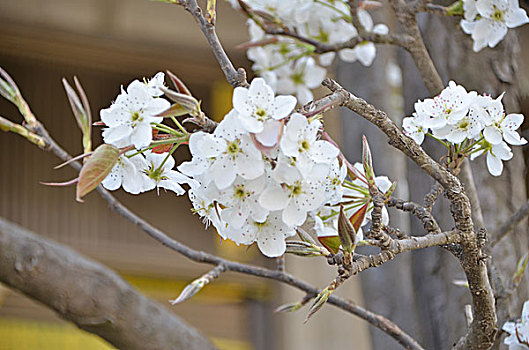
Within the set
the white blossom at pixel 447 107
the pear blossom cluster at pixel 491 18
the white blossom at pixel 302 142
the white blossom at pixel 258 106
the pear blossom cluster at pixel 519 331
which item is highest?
the pear blossom cluster at pixel 491 18

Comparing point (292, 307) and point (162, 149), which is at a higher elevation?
point (162, 149)

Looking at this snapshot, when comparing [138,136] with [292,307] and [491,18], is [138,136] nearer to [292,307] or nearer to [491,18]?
Answer: [292,307]

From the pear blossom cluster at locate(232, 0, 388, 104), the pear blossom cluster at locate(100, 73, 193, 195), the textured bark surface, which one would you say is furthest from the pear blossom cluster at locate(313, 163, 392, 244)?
the pear blossom cluster at locate(232, 0, 388, 104)

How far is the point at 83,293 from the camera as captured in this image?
0.91 meters

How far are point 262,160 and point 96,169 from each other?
0.13m

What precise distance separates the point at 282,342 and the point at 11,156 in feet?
4.16

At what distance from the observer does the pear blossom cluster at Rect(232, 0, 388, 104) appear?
3.81 ft

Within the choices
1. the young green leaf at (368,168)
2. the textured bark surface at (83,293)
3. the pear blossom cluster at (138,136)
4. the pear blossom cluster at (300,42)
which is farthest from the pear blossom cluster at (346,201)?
the pear blossom cluster at (300,42)

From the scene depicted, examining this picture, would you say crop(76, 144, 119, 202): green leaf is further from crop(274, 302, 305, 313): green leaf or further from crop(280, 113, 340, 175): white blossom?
crop(274, 302, 305, 313): green leaf

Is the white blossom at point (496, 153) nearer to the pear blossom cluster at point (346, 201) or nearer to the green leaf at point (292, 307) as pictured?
the pear blossom cluster at point (346, 201)

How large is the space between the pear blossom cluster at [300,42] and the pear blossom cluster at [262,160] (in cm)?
59

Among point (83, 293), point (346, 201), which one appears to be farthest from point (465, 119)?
point (83, 293)

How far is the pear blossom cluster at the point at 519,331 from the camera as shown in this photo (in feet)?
2.52

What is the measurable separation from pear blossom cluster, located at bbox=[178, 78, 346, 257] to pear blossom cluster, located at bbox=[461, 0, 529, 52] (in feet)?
1.73
